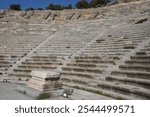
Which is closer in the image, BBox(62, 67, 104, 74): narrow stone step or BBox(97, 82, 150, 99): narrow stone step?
BBox(97, 82, 150, 99): narrow stone step

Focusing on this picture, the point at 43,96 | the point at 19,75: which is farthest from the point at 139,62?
the point at 19,75

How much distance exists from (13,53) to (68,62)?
14.6 ft

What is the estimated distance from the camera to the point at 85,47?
1559 cm

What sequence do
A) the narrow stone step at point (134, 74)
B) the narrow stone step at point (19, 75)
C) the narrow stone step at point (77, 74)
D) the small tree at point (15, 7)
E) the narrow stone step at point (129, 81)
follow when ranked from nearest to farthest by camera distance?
the narrow stone step at point (129, 81), the narrow stone step at point (134, 74), the narrow stone step at point (77, 74), the narrow stone step at point (19, 75), the small tree at point (15, 7)

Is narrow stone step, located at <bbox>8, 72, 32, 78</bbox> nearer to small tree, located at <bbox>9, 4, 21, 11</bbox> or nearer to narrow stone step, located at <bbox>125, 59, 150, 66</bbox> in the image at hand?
narrow stone step, located at <bbox>125, 59, 150, 66</bbox>

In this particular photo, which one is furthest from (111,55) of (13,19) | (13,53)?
(13,19)

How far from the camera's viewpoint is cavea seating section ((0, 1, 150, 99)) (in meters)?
9.71

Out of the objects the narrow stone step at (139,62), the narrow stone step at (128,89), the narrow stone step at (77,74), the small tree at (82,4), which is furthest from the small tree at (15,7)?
the narrow stone step at (128,89)

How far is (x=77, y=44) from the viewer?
16609 mm

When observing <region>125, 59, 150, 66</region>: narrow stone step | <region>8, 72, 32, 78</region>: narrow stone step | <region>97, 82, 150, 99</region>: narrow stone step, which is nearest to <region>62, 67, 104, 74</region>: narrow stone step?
<region>125, 59, 150, 66</region>: narrow stone step

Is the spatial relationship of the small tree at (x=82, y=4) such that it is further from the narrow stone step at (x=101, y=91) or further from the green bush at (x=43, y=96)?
the green bush at (x=43, y=96)

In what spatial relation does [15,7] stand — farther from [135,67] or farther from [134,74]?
[134,74]

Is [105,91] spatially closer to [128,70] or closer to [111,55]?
[128,70]

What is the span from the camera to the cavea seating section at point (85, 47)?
9.71m
